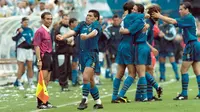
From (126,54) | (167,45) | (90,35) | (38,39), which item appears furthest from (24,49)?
(90,35)

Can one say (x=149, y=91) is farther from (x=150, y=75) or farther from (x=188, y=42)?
(x=188, y=42)

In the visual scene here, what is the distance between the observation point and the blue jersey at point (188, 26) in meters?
17.1

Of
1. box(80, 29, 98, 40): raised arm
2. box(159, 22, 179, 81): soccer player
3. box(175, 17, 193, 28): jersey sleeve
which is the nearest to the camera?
box(80, 29, 98, 40): raised arm

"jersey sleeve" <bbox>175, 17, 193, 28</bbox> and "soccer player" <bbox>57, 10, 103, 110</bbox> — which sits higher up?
"jersey sleeve" <bbox>175, 17, 193, 28</bbox>

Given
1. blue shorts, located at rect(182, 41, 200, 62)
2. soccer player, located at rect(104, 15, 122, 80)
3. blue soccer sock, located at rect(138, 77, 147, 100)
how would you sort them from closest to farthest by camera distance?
blue soccer sock, located at rect(138, 77, 147, 100) → blue shorts, located at rect(182, 41, 200, 62) → soccer player, located at rect(104, 15, 122, 80)

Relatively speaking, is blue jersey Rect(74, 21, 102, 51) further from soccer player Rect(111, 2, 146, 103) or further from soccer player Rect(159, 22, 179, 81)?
soccer player Rect(159, 22, 179, 81)

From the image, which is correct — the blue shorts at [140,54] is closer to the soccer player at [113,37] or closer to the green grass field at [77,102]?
the green grass field at [77,102]

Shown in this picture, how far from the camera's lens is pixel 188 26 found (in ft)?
56.2

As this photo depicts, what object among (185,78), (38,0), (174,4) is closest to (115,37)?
(38,0)

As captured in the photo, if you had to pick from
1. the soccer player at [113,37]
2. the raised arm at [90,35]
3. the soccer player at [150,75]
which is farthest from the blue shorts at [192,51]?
the soccer player at [113,37]

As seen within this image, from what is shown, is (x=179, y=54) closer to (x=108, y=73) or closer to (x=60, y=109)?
(x=108, y=73)

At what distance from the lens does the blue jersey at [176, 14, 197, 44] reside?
17078 millimetres

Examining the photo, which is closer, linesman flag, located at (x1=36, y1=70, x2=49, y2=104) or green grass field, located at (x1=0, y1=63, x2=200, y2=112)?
green grass field, located at (x1=0, y1=63, x2=200, y2=112)

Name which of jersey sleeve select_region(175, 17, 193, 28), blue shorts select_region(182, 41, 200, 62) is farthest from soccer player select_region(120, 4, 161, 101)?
blue shorts select_region(182, 41, 200, 62)
